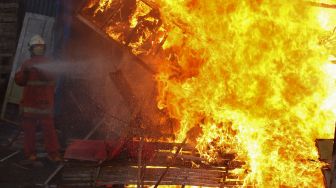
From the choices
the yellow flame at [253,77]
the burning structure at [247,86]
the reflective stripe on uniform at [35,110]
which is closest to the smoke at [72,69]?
the reflective stripe on uniform at [35,110]

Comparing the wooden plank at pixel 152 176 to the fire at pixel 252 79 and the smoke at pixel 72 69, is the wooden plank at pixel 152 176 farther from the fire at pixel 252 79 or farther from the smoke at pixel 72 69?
the smoke at pixel 72 69

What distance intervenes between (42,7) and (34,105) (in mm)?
3736

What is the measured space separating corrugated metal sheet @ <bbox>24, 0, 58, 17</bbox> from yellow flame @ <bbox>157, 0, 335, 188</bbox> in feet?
15.8

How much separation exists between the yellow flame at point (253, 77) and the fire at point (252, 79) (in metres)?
0.02

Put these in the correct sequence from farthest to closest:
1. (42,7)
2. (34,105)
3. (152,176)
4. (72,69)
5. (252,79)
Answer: (42,7) < (72,69) < (34,105) < (252,79) < (152,176)

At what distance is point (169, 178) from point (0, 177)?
3.49m

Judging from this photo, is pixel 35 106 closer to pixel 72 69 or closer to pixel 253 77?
pixel 72 69

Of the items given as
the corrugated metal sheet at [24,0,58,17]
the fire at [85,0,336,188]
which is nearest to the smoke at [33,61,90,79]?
the corrugated metal sheet at [24,0,58,17]

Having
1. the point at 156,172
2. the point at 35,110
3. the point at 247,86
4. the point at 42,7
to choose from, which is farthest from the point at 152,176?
the point at 42,7

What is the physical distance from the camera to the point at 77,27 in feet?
A: 35.4

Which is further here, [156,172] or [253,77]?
[253,77]

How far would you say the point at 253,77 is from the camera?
7332 mm

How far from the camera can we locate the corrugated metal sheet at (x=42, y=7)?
1122 cm

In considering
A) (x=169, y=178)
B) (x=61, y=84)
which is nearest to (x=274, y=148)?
(x=169, y=178)
